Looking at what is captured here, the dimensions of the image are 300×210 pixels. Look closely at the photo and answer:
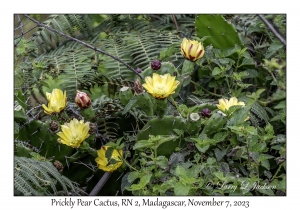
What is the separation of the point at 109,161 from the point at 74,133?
142 mm

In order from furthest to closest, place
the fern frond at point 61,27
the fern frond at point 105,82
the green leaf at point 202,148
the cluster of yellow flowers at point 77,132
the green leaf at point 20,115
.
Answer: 1. the fern frond at point 61,27
2. the fern frond at point 105,82
3. the green leaf at point 20,115
4. the cluster of yellow flowers at point 77,132
5. the green leaf at point 202,148

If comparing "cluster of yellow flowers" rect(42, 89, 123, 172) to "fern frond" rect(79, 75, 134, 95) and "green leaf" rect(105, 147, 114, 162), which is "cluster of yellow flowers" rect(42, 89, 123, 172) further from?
"fern frond" rect(79, 75, 134, 95)

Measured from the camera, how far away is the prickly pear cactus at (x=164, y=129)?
1545 mm

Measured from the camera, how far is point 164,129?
5.12ft

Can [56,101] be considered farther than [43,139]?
No

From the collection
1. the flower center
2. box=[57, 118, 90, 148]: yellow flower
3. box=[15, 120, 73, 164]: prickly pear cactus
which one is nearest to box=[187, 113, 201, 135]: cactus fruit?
the flower center

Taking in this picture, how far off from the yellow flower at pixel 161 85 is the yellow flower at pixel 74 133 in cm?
25

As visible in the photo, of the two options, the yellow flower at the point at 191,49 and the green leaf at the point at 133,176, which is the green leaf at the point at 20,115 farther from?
the yellow flower at the point at 191,49

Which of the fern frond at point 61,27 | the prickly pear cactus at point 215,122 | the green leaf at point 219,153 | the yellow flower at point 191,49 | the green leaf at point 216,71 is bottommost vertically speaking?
the green leaf at point 219,153

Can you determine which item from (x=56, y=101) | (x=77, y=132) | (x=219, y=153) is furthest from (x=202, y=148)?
(x=56, y=101)

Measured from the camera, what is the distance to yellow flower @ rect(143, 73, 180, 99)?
146 centimetres

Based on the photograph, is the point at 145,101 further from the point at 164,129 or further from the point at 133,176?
the point at 133,176
